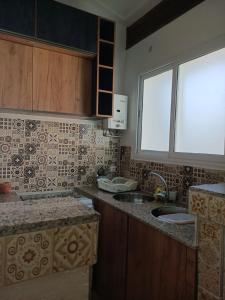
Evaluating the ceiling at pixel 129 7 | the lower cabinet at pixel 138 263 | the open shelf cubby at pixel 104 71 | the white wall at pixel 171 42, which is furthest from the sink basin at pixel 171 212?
the ceiling at pixel 129 7

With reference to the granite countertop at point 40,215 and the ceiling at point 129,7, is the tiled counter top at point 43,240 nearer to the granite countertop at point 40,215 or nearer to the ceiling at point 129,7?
the granite countertop at point 40,215

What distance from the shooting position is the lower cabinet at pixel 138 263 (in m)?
1.29

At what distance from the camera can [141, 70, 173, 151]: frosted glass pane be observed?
2312 millimetres

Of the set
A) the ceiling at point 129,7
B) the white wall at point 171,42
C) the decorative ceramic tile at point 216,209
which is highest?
the ceiling at point 129,7

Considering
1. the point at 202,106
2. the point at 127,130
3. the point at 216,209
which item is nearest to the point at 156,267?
the point at 216,209

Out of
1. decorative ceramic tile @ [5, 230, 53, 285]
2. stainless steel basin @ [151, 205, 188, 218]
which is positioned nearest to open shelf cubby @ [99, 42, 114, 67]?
stainless steel basin @ [151, 205, 188, 218]

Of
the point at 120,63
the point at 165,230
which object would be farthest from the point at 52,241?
the point at 120,63

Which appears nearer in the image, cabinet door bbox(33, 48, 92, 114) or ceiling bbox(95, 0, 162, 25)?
cabinet door bbox(33, 48, 92, 114)

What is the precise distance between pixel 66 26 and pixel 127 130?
122 cm

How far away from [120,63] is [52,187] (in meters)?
1.61

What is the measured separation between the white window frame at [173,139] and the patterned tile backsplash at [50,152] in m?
0.47

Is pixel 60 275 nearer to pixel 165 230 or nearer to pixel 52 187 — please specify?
pixel 165 230

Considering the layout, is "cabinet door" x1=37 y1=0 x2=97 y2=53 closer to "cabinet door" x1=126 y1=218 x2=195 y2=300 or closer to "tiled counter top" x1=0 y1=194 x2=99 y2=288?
"cabinet door" x1=126 y1=218 x2=195 y2=300

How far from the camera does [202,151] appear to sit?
76.0 inches
